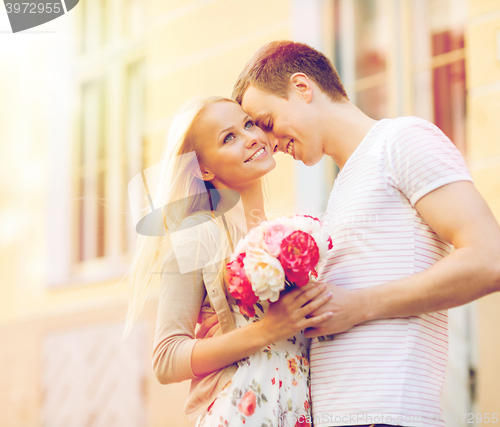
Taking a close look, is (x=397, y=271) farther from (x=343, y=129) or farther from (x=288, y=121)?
(x=288, y=121)

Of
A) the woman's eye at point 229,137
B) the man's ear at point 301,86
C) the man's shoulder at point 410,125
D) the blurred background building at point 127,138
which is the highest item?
the man's ear at point 301,86

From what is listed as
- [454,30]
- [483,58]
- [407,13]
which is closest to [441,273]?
[483,58]

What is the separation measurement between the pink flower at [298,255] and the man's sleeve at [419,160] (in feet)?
1.02

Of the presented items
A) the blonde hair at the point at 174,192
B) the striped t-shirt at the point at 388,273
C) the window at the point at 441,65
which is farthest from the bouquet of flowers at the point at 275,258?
the window at the point at 441,65

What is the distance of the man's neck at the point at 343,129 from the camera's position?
2.04 meters

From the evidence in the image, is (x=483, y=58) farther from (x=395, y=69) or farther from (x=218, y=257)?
(x=218, y=257)

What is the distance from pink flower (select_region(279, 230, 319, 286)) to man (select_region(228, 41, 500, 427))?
0.44 ft

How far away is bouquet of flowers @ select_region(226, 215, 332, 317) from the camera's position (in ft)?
5.34

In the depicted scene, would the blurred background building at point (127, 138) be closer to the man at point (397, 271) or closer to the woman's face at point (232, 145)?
the woman's face at point (232, 145)

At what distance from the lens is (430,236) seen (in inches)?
A: 68.9

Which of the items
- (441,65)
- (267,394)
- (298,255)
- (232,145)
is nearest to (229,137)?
(232,145)

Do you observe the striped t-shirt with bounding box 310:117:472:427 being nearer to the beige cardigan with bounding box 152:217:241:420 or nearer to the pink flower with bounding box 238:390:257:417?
the pink flower with bounding box 238:390:257:417

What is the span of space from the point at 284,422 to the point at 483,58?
2.58 m

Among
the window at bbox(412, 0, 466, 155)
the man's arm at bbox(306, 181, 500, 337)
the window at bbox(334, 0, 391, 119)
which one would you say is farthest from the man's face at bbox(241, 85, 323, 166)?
the window at bbox(334, 0, 391, 119)
